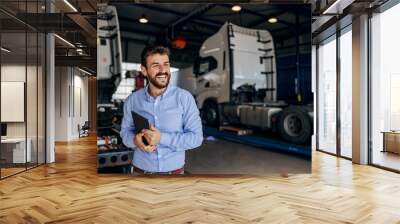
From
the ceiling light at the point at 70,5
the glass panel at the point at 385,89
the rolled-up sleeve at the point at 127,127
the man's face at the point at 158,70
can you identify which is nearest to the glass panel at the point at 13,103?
the ceiling light at the point at 70,5

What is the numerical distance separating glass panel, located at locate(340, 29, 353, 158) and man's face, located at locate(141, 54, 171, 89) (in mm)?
4269

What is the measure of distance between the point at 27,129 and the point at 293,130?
4759mm

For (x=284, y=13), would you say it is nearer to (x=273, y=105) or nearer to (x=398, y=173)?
(x=273, y=105)

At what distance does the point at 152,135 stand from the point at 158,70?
0.97 m

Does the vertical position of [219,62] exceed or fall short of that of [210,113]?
it exceeds it

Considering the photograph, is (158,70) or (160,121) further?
(158,70)

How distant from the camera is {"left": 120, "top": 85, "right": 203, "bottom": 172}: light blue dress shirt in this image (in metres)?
4.70

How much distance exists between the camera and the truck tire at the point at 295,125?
5.41 m

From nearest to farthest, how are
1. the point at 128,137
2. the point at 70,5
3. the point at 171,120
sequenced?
the point at 171,120, the point at 128,137, the point at 70,5

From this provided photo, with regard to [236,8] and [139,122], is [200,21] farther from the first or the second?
[139,122]

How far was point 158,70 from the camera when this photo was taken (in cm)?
506

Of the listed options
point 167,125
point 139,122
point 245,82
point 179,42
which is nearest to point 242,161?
point 245,82

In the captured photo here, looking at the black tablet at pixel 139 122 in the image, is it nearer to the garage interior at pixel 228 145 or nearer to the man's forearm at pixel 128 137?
the man's forearm at pixel 128 137

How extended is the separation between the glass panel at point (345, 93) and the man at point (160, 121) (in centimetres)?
401
